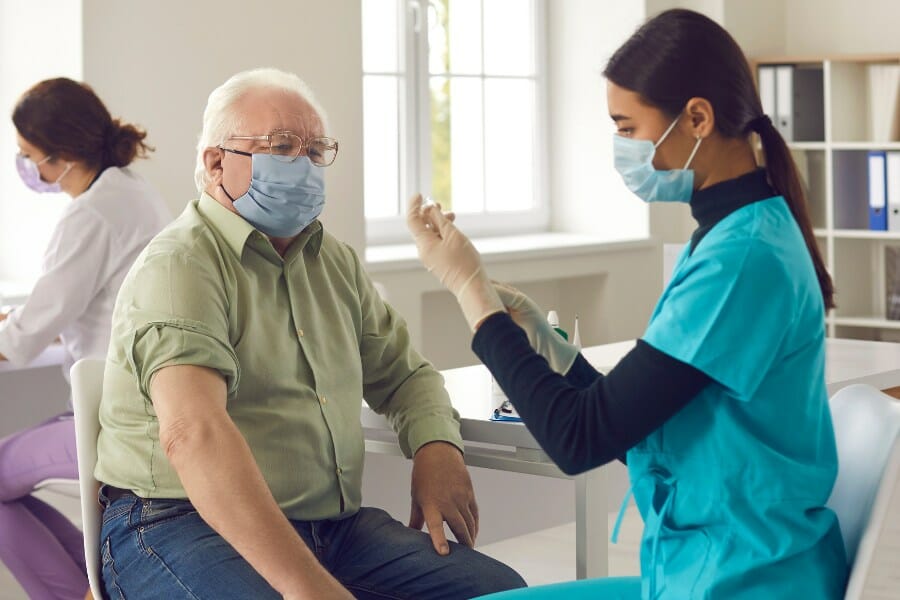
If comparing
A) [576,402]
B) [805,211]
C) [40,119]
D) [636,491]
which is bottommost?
[636,491]

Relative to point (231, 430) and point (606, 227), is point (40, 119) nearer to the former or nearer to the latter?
point (231, 430)

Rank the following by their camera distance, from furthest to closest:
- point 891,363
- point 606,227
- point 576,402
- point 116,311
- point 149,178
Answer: point 606,227 < point 149,178 < point 891,363 < point 116,311 < point 576,402

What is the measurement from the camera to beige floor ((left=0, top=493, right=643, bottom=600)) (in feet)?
11.4

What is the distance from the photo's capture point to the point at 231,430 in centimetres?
162

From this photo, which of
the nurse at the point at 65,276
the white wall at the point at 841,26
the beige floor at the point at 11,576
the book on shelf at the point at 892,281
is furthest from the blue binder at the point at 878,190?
the beige floor at the point at 11,576

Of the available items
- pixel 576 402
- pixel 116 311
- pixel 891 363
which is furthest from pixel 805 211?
pixel 891 363

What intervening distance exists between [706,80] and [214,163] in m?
0.83

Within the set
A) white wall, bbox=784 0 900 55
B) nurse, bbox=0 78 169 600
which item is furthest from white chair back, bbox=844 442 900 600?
white wall, bbox=784 0 900 55

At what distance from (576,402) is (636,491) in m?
0.13

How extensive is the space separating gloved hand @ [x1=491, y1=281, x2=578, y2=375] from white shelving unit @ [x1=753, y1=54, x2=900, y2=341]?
3474mm

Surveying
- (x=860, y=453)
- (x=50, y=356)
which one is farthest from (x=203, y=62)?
(x=860, y=453)

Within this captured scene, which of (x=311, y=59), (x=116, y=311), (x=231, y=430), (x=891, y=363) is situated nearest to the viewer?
(x=231, y=430)

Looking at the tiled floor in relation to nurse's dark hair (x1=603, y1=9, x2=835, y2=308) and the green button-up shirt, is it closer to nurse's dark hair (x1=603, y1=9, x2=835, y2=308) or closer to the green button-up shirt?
the green button-up shirt

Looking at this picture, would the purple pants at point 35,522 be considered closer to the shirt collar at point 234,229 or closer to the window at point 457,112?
the shirt collar at point 234,229
